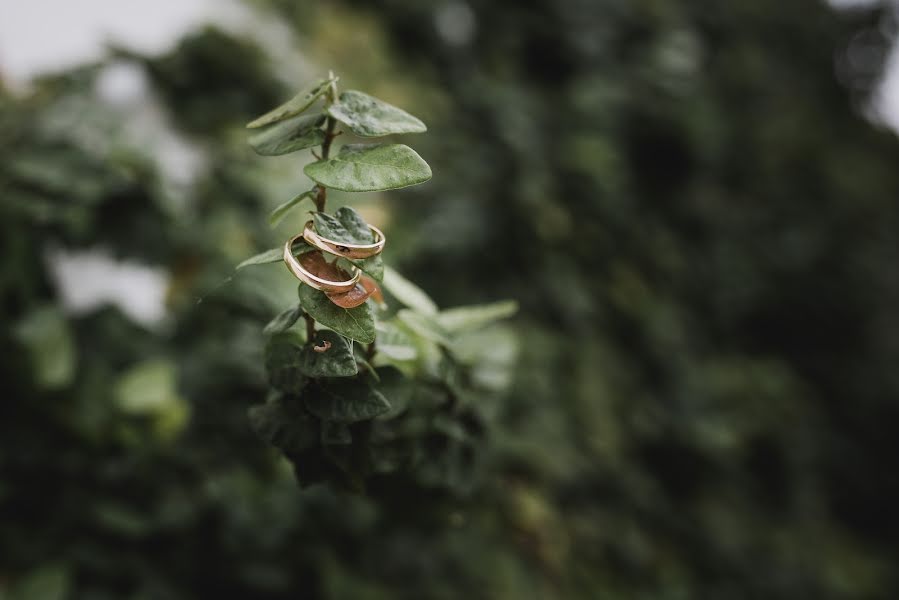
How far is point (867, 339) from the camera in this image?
299 cm

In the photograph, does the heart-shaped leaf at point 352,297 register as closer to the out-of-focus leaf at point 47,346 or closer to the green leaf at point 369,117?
the green leaf at point 369,117

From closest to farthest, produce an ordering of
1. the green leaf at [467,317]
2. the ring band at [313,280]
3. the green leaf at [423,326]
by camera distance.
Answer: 1. the ring band at [313,280]
2. the green leaf at [423,326]
3. the green leaf at [467,317]

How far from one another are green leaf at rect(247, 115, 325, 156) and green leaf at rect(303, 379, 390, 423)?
18 centimetres

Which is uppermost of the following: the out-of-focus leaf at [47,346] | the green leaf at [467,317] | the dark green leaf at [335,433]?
the dark green leaf at [335,433]

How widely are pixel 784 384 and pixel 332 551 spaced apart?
2.10m

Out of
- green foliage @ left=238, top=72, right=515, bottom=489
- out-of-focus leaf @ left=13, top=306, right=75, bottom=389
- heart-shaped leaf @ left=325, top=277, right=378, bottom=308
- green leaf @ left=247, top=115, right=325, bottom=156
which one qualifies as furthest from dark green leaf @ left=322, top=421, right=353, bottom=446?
out-of-focus leaf @ left=13, top=306, right=75, bottom=389

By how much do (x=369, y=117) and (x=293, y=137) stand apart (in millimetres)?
59

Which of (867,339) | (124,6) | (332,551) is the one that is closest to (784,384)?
(867,339)

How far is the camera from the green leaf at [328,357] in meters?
0.44

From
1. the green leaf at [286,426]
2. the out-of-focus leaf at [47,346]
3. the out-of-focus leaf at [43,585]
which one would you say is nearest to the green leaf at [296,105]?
the green leaf at [286,426]

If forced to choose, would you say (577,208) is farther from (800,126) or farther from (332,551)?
(800,126)

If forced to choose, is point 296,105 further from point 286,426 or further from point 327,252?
point 286,426

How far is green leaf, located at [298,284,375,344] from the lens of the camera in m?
0.42

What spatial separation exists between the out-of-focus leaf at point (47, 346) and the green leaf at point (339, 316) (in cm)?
66
